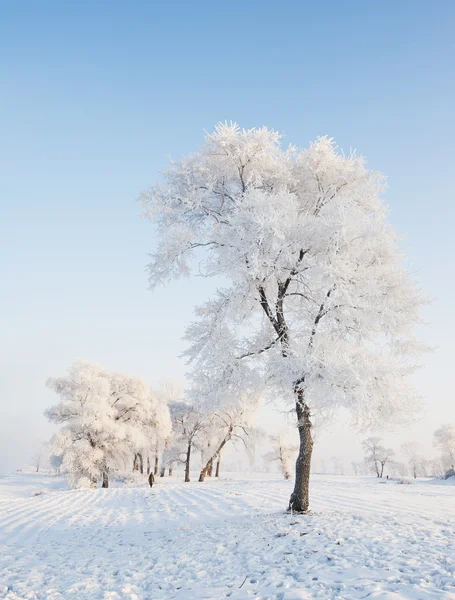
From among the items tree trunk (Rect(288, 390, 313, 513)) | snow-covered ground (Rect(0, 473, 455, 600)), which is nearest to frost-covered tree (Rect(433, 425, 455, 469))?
snow-covered ground (Rect(0, 473, 455, 600))

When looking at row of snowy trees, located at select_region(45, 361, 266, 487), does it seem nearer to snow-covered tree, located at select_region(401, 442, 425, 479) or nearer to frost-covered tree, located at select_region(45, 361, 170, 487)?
frost-covered tree, located at select_region(45, 361, 170, 487)

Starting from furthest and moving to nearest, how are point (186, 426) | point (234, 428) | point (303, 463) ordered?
point (186, 426), point (234, 428), point (303, 463)

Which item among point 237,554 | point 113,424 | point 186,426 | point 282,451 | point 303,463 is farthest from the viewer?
point 282,451

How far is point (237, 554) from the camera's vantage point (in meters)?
7.44

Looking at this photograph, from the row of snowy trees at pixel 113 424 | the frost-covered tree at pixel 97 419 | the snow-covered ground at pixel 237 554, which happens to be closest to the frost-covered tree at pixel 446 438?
the row of snowy trees at pixel 113 424

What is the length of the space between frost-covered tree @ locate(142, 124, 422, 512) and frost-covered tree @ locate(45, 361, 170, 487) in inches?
Answer: 921

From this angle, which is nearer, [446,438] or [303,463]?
[303,463]

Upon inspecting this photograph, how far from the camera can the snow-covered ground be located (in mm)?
5484

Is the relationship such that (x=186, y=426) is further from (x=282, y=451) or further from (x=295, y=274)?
(x=295, y=274)

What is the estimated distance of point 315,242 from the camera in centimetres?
1023

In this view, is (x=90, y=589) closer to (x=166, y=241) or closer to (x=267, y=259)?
(x=267, y=259)

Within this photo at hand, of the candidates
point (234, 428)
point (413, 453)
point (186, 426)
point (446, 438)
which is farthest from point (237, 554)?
point (413, 453)

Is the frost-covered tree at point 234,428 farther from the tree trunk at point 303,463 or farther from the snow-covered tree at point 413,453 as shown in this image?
the snow-covered tree at point 413,453

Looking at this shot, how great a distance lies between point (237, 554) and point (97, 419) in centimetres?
2667
